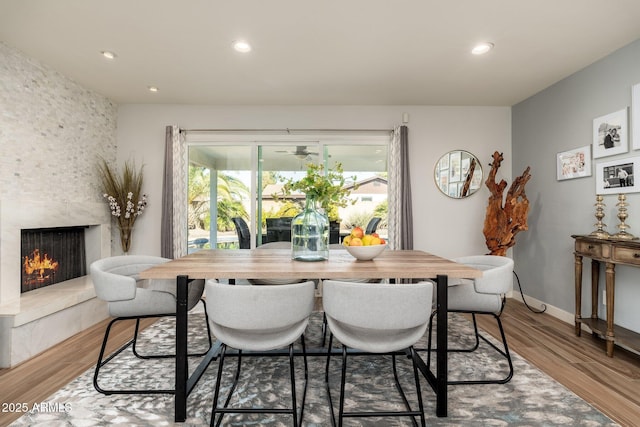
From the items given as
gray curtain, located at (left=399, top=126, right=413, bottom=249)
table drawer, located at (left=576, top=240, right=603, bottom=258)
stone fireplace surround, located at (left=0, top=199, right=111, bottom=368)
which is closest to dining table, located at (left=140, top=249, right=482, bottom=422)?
stone fireplace surround, located at (left=0, top=199, right=111, bottom=368)

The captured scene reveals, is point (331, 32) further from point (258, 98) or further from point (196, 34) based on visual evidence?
point (258, 98)

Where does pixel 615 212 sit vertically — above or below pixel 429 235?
above

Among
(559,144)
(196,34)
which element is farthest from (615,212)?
(196,34)

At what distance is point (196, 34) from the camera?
271cm

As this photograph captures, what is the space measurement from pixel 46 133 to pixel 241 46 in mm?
2118

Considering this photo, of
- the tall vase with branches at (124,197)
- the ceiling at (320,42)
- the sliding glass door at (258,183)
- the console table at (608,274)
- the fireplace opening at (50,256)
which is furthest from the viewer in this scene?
the sliding glass door at (258,183)

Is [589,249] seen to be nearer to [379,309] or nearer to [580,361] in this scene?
[580,361]

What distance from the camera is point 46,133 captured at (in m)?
3.28

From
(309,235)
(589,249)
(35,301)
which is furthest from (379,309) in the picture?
(35,301)

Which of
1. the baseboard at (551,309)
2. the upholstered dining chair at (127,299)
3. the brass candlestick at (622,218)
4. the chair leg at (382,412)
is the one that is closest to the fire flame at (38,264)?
the upholstered dining chair at (127,299)

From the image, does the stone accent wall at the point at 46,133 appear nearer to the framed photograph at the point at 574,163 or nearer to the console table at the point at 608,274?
the console table at the point at 608,274

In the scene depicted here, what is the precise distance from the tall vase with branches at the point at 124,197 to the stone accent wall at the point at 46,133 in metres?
0.13

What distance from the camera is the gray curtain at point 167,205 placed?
429cm

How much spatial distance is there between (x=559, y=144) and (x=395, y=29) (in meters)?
2.35
